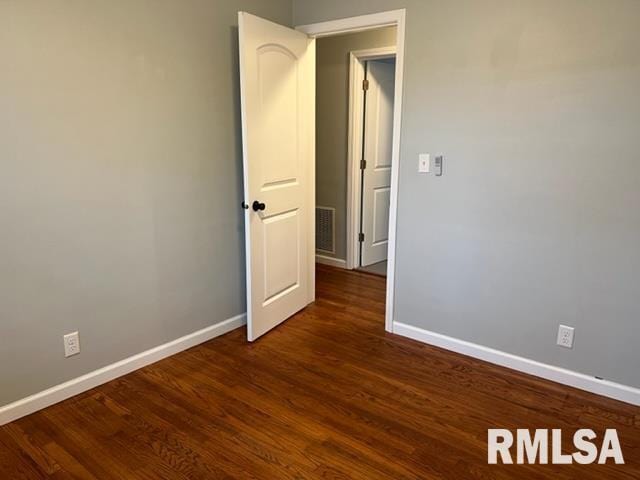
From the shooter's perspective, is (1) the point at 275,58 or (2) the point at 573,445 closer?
(2) the point at 573,445

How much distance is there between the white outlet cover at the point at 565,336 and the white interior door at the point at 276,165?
69.9 inches

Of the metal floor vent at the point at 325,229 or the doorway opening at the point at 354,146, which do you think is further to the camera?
the metal floor vent at the point at 325,229

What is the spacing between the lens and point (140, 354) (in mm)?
2660

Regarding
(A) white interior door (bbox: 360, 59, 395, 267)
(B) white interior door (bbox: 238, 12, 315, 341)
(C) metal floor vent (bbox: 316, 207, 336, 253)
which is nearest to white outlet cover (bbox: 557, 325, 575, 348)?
(B) white interior door (bbox: 238, 12, 315, 341)

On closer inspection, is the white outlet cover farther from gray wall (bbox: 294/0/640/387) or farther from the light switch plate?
the light switch plate

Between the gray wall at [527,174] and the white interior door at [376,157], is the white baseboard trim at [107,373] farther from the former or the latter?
the white interior door at [376,157]

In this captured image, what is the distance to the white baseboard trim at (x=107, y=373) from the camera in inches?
85.9

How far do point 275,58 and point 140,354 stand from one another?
1.98m

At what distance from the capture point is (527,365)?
2.66 meters

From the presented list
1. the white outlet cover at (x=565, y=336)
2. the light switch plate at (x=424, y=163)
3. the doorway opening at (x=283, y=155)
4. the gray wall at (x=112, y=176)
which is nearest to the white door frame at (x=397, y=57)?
the doorway opening at (x=283, y=155)

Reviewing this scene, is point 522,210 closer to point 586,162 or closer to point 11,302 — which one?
point 586,162

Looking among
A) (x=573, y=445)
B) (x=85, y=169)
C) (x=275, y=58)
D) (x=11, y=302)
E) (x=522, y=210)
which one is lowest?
(x=573, y=445)

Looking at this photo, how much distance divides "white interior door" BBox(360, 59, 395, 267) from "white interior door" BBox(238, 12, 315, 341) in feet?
3.95

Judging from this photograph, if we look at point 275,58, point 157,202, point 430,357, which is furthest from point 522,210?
point 157,202
